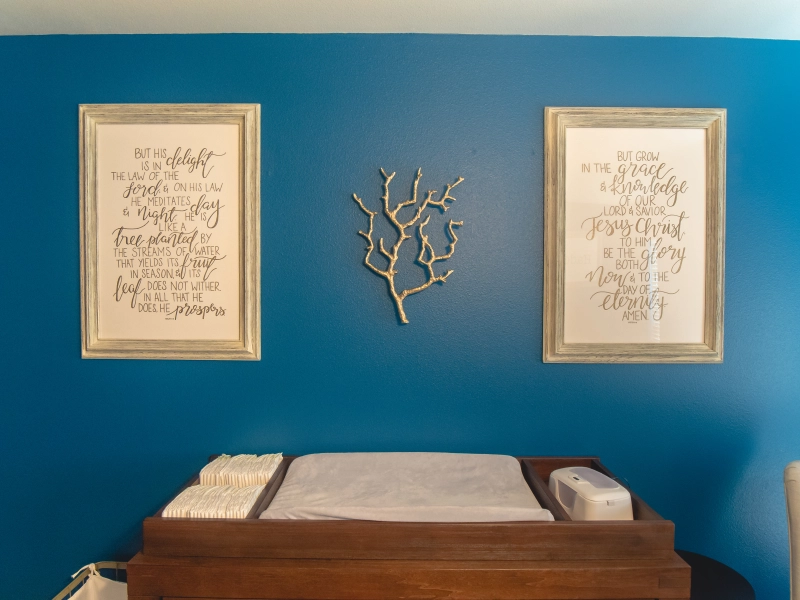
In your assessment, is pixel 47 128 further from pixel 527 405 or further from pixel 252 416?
pixel 527 405

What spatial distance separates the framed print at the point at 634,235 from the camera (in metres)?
1.96

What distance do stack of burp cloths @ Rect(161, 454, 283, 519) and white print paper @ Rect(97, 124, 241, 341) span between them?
482 millimetres

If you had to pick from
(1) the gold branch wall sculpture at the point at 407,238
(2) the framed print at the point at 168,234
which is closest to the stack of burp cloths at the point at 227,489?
(2) the framed print at the point at 168,234

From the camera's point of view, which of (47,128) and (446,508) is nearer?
(446,508)

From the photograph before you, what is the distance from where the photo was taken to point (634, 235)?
6.49 feet

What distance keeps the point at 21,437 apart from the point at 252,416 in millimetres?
939

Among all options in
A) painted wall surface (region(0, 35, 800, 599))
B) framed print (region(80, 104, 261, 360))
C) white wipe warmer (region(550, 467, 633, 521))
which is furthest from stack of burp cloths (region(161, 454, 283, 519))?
white wipe warmer (region(550, 467, 633, 521))

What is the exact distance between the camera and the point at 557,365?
200 centimetres

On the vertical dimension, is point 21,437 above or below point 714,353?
below

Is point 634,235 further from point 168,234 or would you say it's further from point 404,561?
point 168,234

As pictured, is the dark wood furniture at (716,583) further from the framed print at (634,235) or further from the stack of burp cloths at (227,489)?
the stack of burp cloths at (227,489)

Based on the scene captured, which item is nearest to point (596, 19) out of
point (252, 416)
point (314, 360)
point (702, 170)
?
point (702, 170)

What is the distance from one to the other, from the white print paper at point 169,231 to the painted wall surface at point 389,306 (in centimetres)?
13

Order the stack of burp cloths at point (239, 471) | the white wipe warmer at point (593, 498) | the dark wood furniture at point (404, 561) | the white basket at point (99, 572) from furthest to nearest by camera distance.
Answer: the white basket at point (99, 572) < the stack of burp cloths at point (239, 471) < the white wipe warmer at point (593, 498) < the dark wood furniture at point (404, 561)
